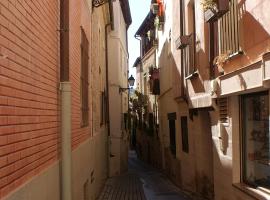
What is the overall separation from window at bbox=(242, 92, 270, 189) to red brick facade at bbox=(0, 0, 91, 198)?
125 inches

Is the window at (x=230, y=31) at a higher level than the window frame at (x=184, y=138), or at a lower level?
higher

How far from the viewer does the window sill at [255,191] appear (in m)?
7.17

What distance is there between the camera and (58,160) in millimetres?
6605

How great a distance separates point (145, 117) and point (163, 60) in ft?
33.9

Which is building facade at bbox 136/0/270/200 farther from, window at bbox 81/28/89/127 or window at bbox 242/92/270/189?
window at bbox 81/28/89/127

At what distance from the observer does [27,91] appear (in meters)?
4.66

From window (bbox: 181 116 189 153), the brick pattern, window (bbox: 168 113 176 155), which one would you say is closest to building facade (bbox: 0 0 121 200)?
the brick pattern

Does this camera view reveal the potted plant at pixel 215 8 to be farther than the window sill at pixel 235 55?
Yes

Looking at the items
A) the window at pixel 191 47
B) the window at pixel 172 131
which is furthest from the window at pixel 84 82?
the window at pixel 172 131

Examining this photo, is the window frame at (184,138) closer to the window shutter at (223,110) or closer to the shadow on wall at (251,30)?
the window shutter at (223,110)

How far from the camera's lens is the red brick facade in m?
3.85

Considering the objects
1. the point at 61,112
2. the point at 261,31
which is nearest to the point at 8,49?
the point at 61,112

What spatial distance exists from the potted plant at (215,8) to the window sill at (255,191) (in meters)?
3.04

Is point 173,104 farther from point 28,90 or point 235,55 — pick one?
point 28,90
